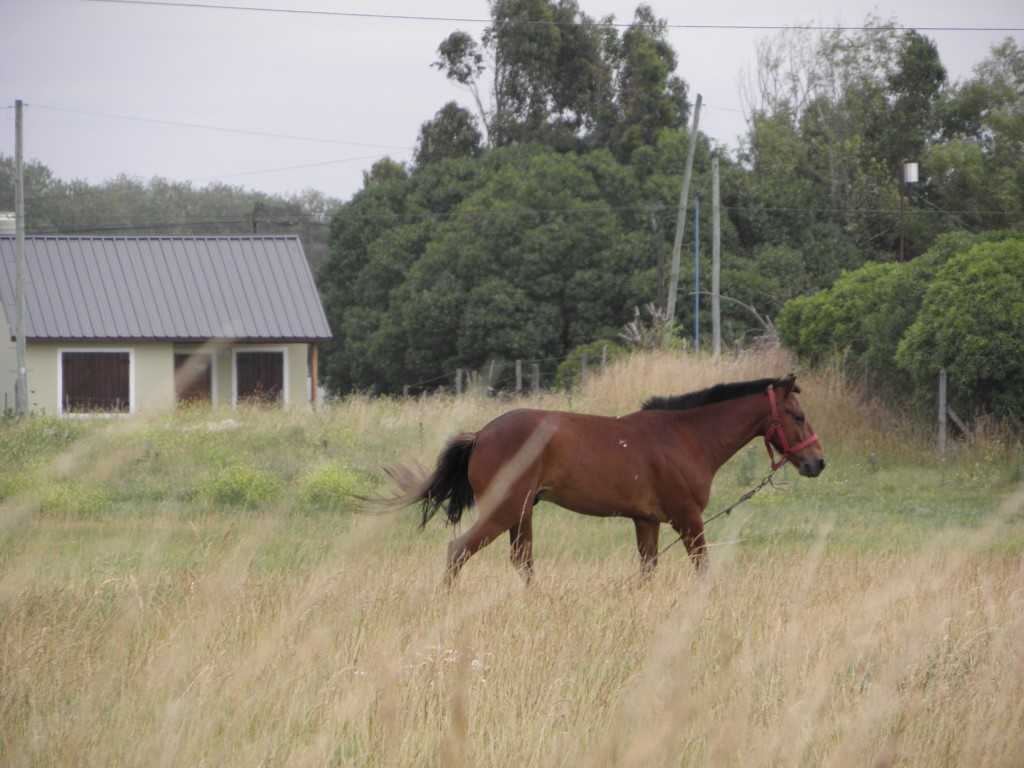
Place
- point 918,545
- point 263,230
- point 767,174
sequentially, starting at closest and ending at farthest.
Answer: point 918,545, point 767,174, point 263,230

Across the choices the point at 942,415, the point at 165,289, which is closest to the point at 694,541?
the point at 942,415

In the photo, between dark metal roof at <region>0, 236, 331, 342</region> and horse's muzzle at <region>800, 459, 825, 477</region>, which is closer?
horse's muzzle at <region>800, 459, 825, 477</region>

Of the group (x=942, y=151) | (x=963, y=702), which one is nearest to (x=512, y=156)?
(x=942, y=151)

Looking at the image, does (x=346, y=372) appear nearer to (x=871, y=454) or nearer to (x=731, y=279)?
(x=731, y=279)

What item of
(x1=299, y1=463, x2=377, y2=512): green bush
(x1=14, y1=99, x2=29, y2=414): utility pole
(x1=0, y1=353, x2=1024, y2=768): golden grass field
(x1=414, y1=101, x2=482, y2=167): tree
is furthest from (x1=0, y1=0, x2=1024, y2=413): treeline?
(x1=0, y1=353, x2=1024, y2=768): golden grass field

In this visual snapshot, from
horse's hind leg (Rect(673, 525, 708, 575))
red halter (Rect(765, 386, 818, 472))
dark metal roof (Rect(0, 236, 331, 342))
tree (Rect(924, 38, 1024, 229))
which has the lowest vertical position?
horse's hind leg (Rect(673, 525, 708, 575))

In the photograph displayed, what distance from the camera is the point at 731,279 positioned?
109 feet

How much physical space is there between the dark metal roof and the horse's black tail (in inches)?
863

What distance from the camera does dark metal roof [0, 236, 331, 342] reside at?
2919cm

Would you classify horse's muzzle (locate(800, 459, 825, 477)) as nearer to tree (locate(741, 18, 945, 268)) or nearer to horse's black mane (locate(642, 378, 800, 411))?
horse's black mane (locate(642, 378, 800, 411))

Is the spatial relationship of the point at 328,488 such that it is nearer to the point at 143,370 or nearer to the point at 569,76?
the point at 143,370

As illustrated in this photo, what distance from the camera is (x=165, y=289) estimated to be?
30.3 meters

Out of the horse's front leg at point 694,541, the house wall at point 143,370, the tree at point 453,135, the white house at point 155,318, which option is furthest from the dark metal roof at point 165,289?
the horse's front leg at point 694,541

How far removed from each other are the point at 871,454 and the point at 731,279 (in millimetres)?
18039
